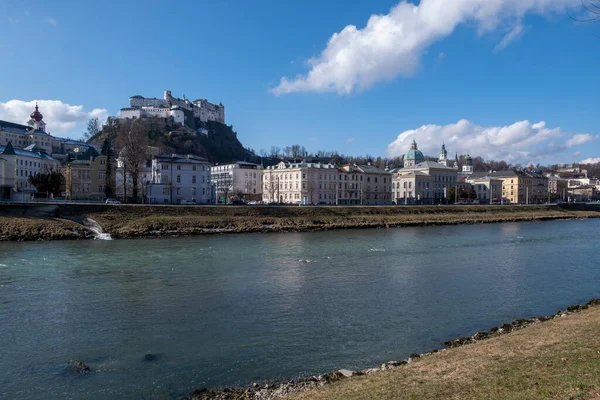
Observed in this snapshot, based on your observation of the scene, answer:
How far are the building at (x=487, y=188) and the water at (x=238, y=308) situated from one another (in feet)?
309

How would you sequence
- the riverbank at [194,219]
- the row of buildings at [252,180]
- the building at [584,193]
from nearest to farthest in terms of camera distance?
1. the riverbank at [194,219]
2. the row of buildings at [252,180]
3. the building at [584,193]

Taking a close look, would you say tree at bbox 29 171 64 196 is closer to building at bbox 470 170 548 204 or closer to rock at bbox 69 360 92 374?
rock at bbox 69 360 92 374

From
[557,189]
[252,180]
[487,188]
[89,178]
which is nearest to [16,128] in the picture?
[252,180]

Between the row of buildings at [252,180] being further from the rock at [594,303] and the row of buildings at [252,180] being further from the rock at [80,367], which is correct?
the rock at [594,303]

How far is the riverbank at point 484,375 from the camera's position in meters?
7.10

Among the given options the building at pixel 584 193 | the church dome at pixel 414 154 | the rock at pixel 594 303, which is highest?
the church dome at pixel 414 154

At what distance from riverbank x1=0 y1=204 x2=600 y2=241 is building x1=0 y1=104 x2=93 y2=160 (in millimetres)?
77134

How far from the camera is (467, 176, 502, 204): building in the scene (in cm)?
11950

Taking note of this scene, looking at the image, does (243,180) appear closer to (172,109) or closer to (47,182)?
(47,182)

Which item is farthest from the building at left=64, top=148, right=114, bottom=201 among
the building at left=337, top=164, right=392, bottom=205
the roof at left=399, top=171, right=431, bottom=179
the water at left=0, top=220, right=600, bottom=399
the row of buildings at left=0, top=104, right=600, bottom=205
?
the roof at left=399, top=171, right=431, bottom=179

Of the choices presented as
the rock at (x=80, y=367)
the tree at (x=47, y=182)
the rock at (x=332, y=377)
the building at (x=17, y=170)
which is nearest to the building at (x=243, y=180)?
the building at (x=17, y=170)

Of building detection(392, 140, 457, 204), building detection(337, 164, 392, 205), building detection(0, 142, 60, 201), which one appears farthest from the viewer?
building detection(392, 140, 457, 204)

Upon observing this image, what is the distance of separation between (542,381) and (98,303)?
1433 cm

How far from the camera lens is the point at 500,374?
798 centimetres
